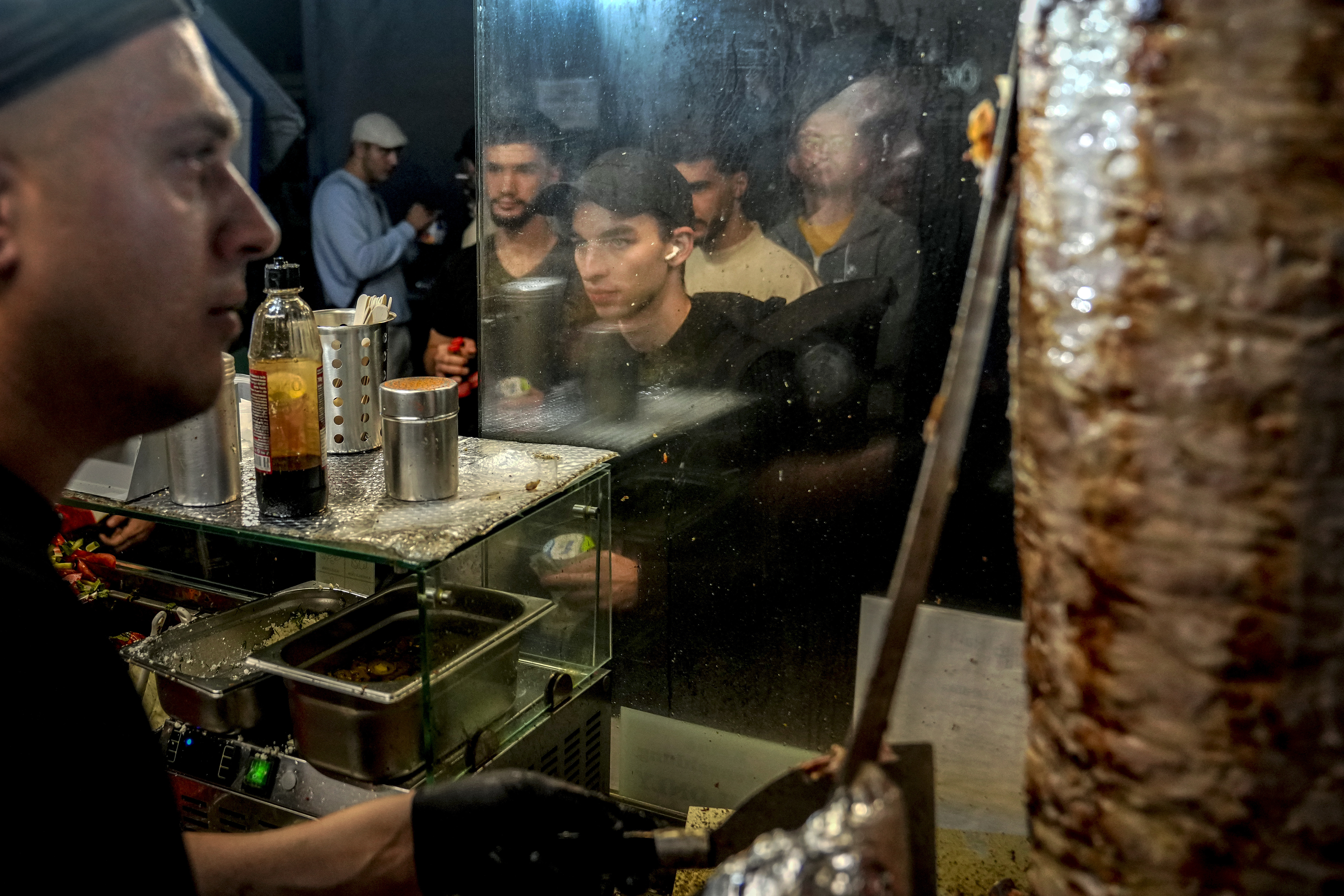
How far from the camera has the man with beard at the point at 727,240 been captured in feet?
6.63

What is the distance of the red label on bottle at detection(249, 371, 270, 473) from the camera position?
1.79 metres

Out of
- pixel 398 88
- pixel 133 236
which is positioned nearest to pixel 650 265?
pixel 133 236

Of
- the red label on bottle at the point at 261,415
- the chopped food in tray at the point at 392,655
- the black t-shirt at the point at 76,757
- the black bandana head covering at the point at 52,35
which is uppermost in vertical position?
the black bandana head covering at the point at 52,35

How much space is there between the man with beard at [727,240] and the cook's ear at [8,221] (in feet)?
4.40

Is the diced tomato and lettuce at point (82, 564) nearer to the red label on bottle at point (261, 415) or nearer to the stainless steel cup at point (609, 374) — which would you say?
the red label on bottle at point (261, 415)

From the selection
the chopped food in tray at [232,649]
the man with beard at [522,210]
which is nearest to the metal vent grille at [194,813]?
the chopped food in tray at [232,649]

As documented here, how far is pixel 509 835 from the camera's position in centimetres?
146

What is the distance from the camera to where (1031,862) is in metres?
1.04

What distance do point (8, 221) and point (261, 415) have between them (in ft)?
2.74

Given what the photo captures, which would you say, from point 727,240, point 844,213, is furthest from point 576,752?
point 844,213

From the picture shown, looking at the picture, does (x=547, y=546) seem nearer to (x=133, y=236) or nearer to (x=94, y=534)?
(x=133, y=236)

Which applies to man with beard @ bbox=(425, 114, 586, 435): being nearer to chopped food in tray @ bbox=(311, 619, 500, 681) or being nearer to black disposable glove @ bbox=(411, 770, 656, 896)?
chopped food in tray @ bbox=(311, 619, 500, 681)

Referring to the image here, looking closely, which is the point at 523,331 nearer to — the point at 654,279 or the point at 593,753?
the point at 654,279

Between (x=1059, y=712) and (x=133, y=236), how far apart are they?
3.60 ft
